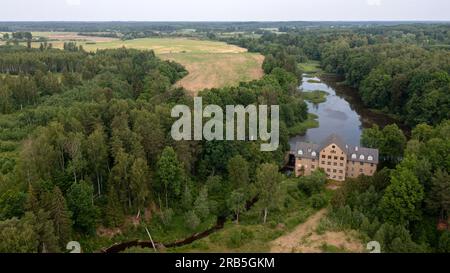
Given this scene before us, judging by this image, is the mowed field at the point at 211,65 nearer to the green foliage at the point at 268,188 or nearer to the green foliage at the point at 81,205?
the green foliage at the point at 268,188

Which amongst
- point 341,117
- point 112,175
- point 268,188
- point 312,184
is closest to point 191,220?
point 268,188

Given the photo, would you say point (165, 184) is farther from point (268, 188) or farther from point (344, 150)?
point (344, 150)

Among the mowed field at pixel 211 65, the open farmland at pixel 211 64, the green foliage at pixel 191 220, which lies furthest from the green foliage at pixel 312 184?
the mowed field at pixel 211 65

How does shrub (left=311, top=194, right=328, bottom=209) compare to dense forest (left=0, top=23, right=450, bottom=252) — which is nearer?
dense forest (left=0, top=23, right=450, bottom=252)

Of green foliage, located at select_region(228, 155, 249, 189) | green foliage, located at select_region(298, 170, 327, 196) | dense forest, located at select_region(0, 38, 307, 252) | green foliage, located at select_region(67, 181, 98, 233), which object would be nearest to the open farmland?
dense forest, located at select_region(0, 38, 307, 252)

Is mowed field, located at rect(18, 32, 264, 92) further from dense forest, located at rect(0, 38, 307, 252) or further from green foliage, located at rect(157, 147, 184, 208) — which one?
green foliage, located at rect(157, 147, 184, 208)
